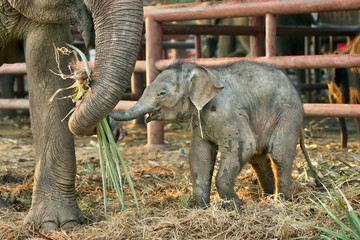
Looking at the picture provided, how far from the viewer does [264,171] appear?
419 cm

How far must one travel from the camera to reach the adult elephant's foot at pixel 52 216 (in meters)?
3.50

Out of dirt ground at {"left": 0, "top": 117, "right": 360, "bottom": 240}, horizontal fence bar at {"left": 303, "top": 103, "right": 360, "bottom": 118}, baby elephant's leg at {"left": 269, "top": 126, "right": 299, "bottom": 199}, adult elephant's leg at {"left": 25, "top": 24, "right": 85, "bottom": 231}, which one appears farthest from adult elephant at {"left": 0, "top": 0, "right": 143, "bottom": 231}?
horizontal fence bar at {"left": 303, "top": 103, "right": 360, "bottom": 118}

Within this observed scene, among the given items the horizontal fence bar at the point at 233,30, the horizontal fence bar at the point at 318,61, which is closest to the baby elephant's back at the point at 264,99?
the horizontal fence bar at the point at 318,61

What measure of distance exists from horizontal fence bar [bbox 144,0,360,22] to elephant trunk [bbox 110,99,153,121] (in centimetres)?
261

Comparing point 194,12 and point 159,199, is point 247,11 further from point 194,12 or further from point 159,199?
point 159,199

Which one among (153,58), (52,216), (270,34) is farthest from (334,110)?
(52,216)

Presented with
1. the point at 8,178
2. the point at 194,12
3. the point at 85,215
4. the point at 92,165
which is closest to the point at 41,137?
the point at 85,215

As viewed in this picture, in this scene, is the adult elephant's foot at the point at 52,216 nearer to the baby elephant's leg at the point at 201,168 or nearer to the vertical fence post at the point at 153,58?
the baby elephant's leg at the point at 201,168

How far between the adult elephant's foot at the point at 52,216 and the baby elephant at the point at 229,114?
0.68 m

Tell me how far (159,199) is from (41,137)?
0.91 meters

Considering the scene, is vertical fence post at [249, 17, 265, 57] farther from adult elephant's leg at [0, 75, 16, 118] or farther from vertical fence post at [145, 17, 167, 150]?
adult elephant's leg at [0, 75, 16, 118]

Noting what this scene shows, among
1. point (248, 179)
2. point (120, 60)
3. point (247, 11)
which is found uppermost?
point (247, 11)

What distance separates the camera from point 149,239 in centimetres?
319

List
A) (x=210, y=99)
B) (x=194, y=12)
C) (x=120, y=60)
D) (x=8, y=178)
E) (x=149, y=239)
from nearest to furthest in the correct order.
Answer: (x=120, y=60) → (x=149, y=239) → (x=210, y=99) → (x=8, y=178) → (x=194, y=12)
